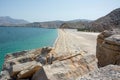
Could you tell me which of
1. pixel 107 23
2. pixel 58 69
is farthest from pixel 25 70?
pixel 107 23

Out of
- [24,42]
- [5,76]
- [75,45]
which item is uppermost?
[5,76]

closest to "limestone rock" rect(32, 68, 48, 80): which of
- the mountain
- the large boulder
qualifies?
the large boulder

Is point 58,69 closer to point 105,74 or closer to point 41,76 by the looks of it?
point 41,76

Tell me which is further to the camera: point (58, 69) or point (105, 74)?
point (58, 69)

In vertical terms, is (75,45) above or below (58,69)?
below

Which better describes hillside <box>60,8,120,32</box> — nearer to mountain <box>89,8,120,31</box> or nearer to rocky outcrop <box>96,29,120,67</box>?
mountain <box>89,8,120,31</box>

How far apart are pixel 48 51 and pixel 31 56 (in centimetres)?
94

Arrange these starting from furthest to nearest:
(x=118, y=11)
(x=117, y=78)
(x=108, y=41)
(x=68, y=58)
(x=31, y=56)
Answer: (x=118, y=11)
(x=31, y=56)
(x=68, y=58)
(x=108, y=41)
(x=117, y=78)

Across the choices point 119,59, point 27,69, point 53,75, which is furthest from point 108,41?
point 27,69

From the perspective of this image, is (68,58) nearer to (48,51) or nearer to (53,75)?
(53,75)

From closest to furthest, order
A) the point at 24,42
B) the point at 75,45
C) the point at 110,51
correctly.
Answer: the point at 110,51 < the point at 75,45 < the point at 24,42

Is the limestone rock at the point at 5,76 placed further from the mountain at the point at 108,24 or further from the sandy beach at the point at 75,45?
the mountain at the point at 108,24

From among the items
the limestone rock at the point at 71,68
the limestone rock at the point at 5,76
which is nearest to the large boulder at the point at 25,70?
the limestone rock at the point at 5,76

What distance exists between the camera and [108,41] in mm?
6691
